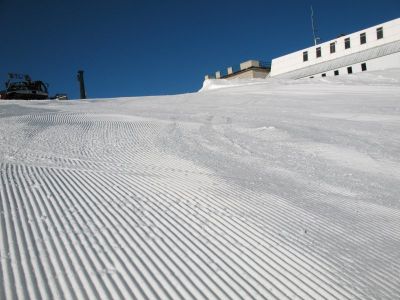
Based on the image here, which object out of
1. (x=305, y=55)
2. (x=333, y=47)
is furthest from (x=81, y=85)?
(x=333, y=47)

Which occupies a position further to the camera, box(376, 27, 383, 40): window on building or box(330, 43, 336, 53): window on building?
box(330, 43, 336, 53): window on building

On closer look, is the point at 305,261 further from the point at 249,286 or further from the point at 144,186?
the point at 144,186

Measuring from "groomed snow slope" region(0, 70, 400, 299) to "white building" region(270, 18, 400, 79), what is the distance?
29.0 m

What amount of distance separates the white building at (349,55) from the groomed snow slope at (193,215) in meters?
29.0

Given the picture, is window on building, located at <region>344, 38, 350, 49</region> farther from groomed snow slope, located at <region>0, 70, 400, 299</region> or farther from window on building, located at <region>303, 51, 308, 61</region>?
groomed snow slope, located at <region>0, 70, 400, 299</region>

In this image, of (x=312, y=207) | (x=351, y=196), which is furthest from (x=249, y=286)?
(x=351, y=196)

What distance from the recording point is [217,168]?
3559 millimetres

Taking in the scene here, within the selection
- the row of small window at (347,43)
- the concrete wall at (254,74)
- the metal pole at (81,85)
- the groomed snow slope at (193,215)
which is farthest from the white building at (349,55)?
the groomed snow slope at (193,215)

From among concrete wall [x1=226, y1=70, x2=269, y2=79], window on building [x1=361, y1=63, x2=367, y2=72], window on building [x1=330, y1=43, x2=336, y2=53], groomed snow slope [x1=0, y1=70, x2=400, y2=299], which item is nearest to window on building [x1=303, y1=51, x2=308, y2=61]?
window on building [x1=330, y1=43, x2=336, y2=53]

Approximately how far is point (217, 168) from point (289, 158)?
115 centimetres

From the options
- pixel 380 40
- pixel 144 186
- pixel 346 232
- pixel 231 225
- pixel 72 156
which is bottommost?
pixel 346 232

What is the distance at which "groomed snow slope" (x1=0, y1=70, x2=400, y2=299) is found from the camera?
1.59 metres

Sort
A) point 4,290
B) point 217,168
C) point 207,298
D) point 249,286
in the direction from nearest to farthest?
1. point 4,290
2. point 207,298
3. point 249,286
4. point 217,168

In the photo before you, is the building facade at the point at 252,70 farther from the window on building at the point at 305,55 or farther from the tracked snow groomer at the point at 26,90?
the tracked snow groomer at the point at 26,90
